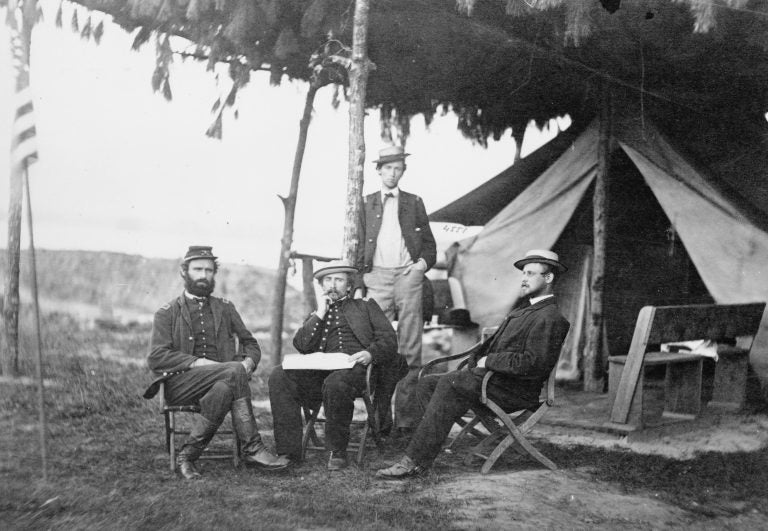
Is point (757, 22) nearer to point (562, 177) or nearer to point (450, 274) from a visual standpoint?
point (562, 177)

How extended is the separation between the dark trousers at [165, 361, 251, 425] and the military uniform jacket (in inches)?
22.7

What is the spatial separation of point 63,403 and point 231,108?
9.52 ft

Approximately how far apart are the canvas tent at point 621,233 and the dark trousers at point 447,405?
8.13 feet

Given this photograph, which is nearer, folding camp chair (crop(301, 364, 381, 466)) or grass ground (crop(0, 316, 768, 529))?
grass ground (crop(0, 316, 768, 529))

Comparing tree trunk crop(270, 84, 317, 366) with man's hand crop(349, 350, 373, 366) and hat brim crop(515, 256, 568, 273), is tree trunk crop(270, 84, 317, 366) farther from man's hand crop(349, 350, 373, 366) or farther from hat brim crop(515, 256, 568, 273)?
hat brim crop(515, 256, 568, 273)

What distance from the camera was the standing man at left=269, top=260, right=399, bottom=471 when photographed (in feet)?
15.0

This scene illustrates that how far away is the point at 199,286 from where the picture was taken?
4.79 metres

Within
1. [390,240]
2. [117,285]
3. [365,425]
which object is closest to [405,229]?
[390,240]

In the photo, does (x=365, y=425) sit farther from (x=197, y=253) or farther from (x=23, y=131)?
(x=23, y=131)

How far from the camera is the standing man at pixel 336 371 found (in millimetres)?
4574

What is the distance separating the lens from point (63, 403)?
5.68m

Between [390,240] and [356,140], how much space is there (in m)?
0.88

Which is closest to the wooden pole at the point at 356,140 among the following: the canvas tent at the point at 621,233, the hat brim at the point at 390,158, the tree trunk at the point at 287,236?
the hat brim at the point at 390,158

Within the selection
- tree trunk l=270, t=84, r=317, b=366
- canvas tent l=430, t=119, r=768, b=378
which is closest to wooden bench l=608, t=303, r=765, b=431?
canvas tent l=430, t=119, r=768, b=378
